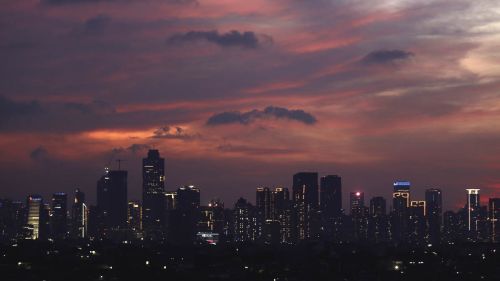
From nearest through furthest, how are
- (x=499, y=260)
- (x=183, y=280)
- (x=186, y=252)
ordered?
(x=183, y=280) → (x=499, y=260) → (x=186, y=252)

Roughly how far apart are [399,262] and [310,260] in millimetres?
15767

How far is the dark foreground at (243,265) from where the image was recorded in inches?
4171

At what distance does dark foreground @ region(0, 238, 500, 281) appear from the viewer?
105938mm

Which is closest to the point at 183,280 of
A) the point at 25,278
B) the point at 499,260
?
the point at 25,278

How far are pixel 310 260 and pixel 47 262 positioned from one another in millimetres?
44519

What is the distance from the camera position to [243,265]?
128m

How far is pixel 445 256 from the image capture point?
488ft

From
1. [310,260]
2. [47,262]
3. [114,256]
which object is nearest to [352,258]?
[310,260]

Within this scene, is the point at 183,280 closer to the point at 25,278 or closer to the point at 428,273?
the point at 25,278

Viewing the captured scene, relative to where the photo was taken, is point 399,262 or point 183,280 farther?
point 399,262

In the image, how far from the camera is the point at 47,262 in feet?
376

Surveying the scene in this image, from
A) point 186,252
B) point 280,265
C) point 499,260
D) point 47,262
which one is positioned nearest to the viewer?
point 47,262

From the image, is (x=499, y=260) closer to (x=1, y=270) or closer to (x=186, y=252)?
(x=186, y=252)

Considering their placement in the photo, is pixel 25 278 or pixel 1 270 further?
pixel 1 270
